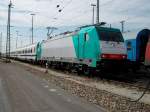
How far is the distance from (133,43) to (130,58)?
121 cm

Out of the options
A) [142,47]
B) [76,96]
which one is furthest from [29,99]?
[142,47]

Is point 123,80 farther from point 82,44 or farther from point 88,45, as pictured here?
point 82,44

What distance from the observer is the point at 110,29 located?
25.3 meters

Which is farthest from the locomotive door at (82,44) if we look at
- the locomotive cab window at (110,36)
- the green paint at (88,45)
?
the locomotive cab window at (110,36)

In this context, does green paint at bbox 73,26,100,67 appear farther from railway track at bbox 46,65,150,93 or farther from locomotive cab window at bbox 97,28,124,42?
railway track at bbox 46,65,150,93

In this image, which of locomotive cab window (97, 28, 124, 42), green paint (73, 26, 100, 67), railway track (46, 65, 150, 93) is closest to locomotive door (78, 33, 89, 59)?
green paint (73, 26, 100, 67)

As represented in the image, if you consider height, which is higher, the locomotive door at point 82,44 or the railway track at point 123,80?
the locomotive door at point 82,44

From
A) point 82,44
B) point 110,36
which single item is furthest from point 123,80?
point 82,44

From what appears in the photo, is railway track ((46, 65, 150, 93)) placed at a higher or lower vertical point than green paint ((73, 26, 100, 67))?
lower

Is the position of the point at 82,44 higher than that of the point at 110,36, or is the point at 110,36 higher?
the point at 110,36

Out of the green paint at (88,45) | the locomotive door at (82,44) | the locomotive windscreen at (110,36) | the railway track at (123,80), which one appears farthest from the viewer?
the locomotive door at (82,44)

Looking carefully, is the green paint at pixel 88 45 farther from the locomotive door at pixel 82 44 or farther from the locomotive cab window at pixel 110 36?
the locomotive cab window at pixel 110 36

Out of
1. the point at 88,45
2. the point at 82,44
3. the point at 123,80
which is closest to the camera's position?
the point at 123,80

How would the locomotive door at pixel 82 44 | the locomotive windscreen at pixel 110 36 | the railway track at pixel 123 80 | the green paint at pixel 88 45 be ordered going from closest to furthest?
1. the railway track at pixel 123 80
2. the green paint at pixel 88 45
3. the locomotive windscreen at pixel 110 36
4. the locomotive door at pixel 82 44
